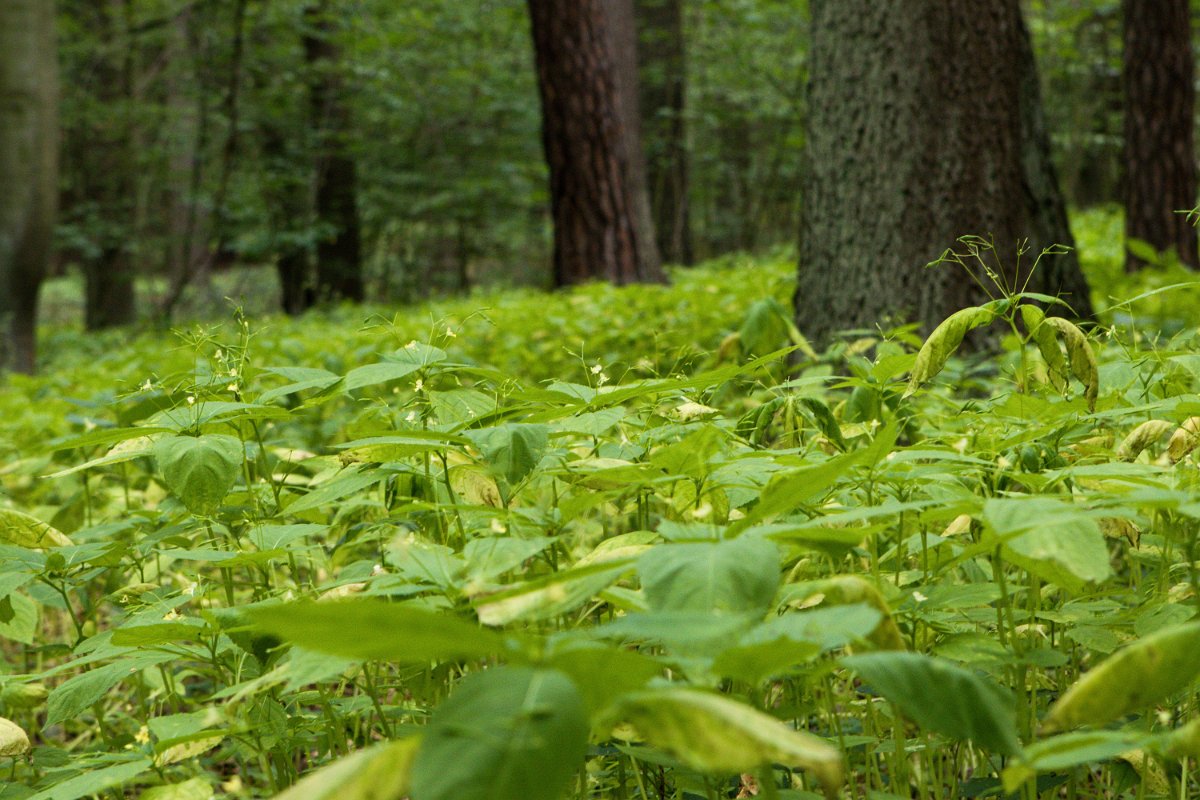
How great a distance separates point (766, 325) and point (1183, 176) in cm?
607

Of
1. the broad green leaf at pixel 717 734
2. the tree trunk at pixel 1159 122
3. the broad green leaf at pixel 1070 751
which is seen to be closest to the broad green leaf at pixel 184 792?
the broad green leaf at pixel 717 734

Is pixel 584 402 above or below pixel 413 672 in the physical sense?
above

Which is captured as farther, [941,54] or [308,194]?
[308,194]

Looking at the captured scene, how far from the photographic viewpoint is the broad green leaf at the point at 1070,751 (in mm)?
682

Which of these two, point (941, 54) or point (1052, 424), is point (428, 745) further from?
point (941, 54)

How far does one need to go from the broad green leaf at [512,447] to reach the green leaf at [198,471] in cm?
33

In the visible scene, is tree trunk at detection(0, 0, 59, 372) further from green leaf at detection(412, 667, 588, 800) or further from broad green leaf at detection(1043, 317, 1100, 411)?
green leaf at detection(412, 667, 588, 800)

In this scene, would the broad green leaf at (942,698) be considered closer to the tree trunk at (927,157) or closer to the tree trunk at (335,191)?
the tree trunk at (927,157)

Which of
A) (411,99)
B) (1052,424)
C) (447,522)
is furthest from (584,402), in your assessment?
(411,99)

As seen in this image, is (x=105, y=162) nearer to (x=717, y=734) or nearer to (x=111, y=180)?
(x=111, y=180)

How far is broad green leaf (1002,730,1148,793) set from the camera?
68 centimetres

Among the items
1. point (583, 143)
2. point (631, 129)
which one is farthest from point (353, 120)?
point (583, 143)

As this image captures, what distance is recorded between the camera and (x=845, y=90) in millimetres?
3641

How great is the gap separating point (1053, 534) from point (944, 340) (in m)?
0.45
